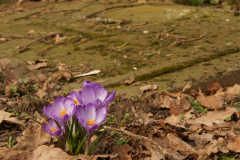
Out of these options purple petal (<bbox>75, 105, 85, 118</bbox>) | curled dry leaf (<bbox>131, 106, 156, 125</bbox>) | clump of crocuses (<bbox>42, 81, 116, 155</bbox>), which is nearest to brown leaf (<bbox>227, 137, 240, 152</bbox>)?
curled dry leaf (<bbox>131, 106, 156, 125</bbox>)

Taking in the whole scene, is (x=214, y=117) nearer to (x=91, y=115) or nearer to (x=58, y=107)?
(x=91, y=115)

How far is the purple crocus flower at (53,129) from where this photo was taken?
120cm

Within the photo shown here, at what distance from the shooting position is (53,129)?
1.27 m

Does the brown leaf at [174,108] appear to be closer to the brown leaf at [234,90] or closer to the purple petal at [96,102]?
the brown leaf at [234,90]

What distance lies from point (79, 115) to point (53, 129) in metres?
0.19

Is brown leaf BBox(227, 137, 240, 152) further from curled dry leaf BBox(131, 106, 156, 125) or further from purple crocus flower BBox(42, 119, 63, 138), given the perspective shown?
purple crocus flower BBox(42, 119, 63, 138)

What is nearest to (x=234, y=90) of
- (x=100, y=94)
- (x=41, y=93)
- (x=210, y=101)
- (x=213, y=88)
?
(x=213, y=88)

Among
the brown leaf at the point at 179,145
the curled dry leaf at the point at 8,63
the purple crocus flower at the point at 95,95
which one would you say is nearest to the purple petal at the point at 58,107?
the purple crocus flower at the point at 95,95

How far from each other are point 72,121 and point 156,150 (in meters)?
0.59

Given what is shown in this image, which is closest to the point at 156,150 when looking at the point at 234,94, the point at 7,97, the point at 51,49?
the point at 234,94

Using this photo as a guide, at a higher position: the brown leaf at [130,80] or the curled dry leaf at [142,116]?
the brown leaf at [130,80]

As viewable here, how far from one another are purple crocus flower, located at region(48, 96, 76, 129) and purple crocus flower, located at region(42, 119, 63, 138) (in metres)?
0.04

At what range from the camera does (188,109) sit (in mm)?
2189

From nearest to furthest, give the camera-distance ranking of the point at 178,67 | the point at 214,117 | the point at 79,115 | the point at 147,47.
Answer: the point at 79,115, the point at 214,117, the point at 178,67, the point at 147,47
